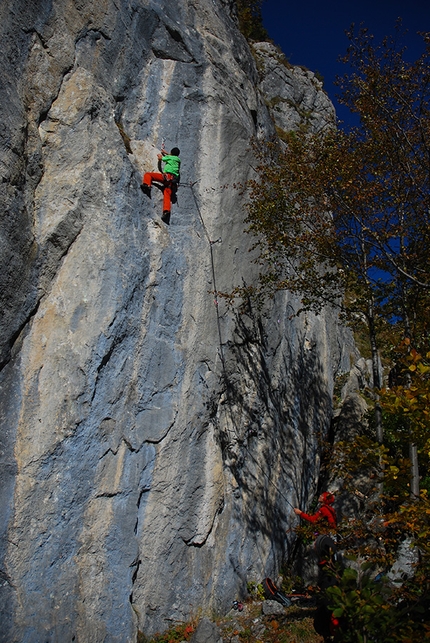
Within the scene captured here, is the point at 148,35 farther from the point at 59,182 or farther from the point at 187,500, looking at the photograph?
the point at 187,500

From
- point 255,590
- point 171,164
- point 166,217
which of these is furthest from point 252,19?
point 255,590

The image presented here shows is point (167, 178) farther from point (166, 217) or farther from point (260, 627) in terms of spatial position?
point (260, 627)

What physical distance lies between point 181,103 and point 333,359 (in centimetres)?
1043

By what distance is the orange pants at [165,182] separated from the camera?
1095 cm

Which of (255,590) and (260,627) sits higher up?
(255,590)

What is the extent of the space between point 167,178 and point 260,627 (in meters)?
10.2

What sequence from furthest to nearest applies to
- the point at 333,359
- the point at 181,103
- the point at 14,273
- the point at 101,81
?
1. the point at 333,359
2. the point at 181,103
3. the point at 101,81
4. the point at 14,273

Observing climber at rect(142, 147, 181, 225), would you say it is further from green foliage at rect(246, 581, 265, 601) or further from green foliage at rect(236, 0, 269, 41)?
green foliage at rect(236, 0, 269, 41)

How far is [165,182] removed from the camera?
11.2 metres

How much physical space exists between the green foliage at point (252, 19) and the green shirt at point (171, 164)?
22.1 m

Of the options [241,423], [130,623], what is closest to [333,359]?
[241,423]

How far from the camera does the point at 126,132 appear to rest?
11789 millimetres

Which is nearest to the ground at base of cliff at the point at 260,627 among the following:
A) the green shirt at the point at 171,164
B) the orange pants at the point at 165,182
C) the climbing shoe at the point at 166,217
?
the climbing shoe at the point at 166,217

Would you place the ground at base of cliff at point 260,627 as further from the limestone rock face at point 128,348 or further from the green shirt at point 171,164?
the green shirt at point 171,164
